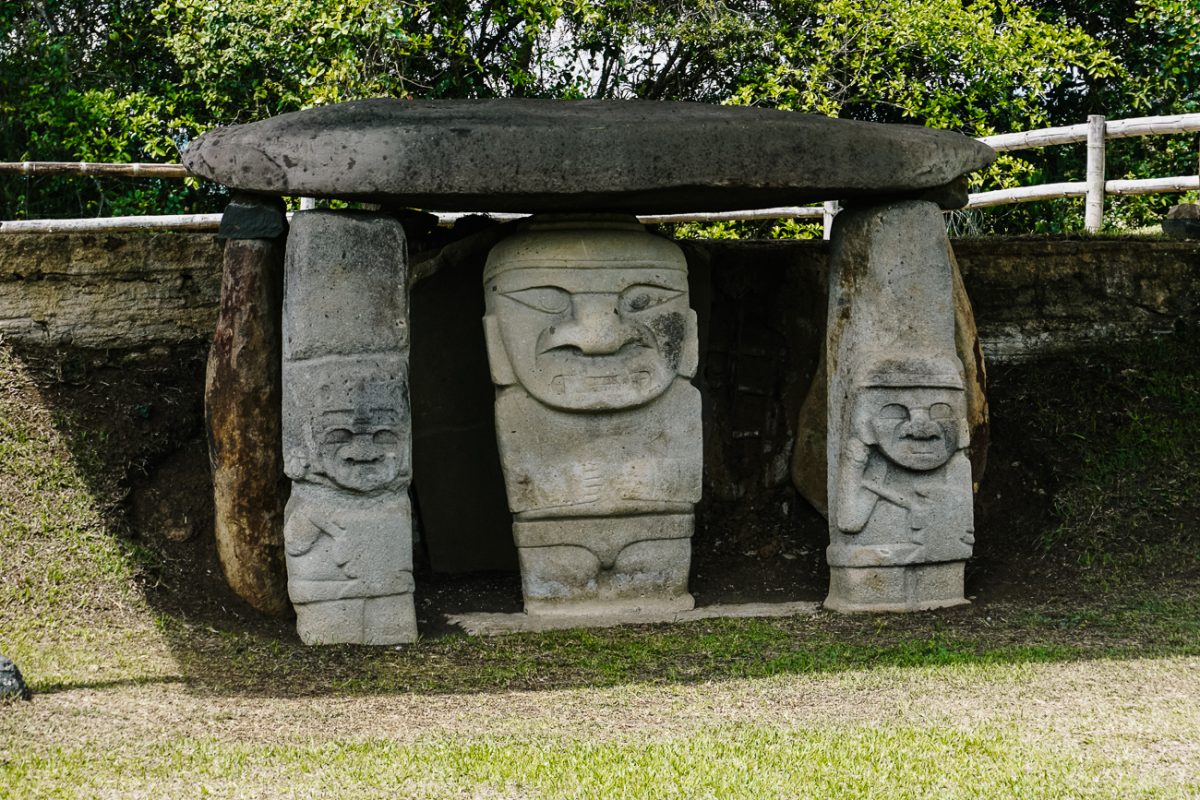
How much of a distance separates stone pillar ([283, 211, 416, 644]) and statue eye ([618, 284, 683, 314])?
42.9 inches

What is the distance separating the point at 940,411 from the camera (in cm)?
670

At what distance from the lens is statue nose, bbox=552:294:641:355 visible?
6.61 m

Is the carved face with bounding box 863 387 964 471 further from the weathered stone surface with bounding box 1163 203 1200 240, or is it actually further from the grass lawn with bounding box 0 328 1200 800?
the weathered stone surface with bounding box 1163 203 1200 240

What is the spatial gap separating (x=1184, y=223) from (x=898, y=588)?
407 cm

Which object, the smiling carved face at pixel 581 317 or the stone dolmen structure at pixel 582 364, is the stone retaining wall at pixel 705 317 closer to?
the smiling carved face at pixel 581 317

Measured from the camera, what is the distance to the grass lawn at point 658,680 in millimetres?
4480

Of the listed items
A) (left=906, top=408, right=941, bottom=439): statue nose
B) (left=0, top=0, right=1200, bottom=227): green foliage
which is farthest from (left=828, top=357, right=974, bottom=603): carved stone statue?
(left=0, top=0, right=1200, bottom=227): green foliage

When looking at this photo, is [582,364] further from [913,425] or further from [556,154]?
[913,425]

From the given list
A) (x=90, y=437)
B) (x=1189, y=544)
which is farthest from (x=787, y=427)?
(x=90, y=437)

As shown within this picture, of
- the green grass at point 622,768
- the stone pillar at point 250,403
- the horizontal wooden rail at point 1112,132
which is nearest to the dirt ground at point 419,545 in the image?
the stone pillar at point 250,403

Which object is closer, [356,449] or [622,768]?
[622,768]

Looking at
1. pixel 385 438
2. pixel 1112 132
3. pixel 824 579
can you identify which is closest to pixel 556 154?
pixel 385 438

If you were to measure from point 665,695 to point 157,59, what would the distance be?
33.7ft

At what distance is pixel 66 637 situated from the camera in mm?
6223
